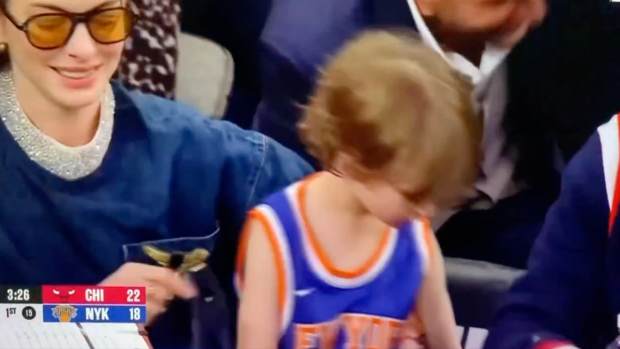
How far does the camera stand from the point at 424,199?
85cm

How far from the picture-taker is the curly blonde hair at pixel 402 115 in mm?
814

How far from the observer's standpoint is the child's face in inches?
33.4

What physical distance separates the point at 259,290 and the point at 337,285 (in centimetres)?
8

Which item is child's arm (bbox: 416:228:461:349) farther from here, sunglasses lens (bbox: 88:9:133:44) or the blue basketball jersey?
sunglasses lens (bbox: 88:9:133:44)

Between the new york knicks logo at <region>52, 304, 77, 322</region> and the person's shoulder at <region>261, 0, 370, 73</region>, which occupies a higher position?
the person's shoulder at <region>261, 0, 370, 73</region>

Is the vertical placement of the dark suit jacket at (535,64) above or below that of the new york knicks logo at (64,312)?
above

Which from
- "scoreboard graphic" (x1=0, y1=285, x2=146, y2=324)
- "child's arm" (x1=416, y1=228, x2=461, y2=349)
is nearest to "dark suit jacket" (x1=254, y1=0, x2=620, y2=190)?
"child's arm" (x1=416, y1=228, x2=461, y2=349)

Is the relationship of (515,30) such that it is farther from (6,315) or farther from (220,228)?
(6,315)

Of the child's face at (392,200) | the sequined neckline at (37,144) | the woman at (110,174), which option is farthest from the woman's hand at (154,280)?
the child's face at (392,200)

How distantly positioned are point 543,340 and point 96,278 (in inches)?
17.8

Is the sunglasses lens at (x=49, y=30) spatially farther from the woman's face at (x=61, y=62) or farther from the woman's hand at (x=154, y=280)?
the woman's hand at (x=154, y=280)

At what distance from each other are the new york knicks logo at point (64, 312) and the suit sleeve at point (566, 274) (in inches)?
16.7

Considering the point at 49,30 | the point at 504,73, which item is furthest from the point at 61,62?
the point at 504,73

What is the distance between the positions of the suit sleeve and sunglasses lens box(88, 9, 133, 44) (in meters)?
0.45
